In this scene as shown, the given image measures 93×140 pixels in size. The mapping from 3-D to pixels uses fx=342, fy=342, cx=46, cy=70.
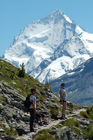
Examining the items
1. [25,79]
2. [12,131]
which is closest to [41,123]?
[12,131]

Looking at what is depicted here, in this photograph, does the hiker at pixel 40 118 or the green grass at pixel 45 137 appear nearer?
the green grass at pixel 45 137

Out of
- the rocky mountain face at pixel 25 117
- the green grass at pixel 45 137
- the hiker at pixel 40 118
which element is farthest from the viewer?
the hiker at pixel 40 118

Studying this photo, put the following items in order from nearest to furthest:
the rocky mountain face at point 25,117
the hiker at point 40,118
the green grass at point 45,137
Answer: the green grass at point 45,137, the rocky mountain face at point 25,117, the hiker at point 40,118

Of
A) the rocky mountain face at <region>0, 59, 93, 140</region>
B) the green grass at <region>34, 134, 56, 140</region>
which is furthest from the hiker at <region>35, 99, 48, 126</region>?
the green grass at <region>34, 134, 56, 140</region>

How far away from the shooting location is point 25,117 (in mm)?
25875

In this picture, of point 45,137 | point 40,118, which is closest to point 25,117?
point 40,118

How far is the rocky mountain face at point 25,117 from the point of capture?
21500 mm

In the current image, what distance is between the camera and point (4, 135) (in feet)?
67.3

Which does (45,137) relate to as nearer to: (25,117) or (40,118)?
(25,117)

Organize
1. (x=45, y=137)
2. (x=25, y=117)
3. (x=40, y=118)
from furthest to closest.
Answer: (x=40, y=118)
(x=25, y=117)
(x=45, y=137)

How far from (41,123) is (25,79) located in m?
8.61

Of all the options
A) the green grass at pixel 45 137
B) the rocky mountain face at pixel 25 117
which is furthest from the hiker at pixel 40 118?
the green grass at pixel 45 137

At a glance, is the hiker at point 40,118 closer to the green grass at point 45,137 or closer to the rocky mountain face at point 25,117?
the rocky mountain face at point 25,117

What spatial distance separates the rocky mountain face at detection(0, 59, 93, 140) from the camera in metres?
21.5
